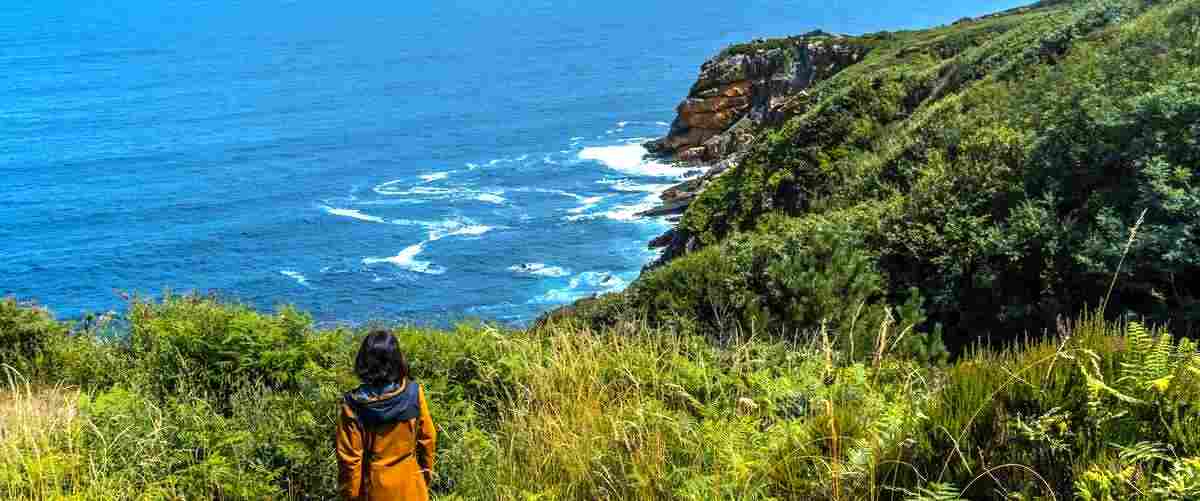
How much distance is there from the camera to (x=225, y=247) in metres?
62.2

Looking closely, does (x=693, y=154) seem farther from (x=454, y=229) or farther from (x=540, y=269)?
(x=540, y=269)

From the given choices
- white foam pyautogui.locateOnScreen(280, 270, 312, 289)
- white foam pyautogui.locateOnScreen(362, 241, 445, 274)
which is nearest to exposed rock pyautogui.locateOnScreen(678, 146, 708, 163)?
white foam pyautogui.locateOnScreen(362, 241, 445, 274)

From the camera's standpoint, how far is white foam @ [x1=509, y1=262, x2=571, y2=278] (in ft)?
180

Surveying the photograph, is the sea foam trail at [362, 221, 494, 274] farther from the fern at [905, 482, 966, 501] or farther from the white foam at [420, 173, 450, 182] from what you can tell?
the fern at [905, 482, 966, 501]

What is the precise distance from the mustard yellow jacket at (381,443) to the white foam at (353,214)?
61101mm

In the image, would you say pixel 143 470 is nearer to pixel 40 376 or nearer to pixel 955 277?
pixel 40 376

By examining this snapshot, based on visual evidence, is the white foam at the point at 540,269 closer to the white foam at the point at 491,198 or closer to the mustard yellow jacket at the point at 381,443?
the white foam at the point at 491,198

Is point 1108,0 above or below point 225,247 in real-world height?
above

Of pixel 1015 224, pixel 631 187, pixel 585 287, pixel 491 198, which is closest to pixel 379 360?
pixel 1015 224

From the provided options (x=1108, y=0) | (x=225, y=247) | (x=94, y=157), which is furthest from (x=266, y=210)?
(x=1108, y=0)

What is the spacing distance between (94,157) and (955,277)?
285 ft

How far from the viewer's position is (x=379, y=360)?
6.02m

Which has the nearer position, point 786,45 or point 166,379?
point 166,379

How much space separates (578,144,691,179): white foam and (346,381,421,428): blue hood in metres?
64.7
